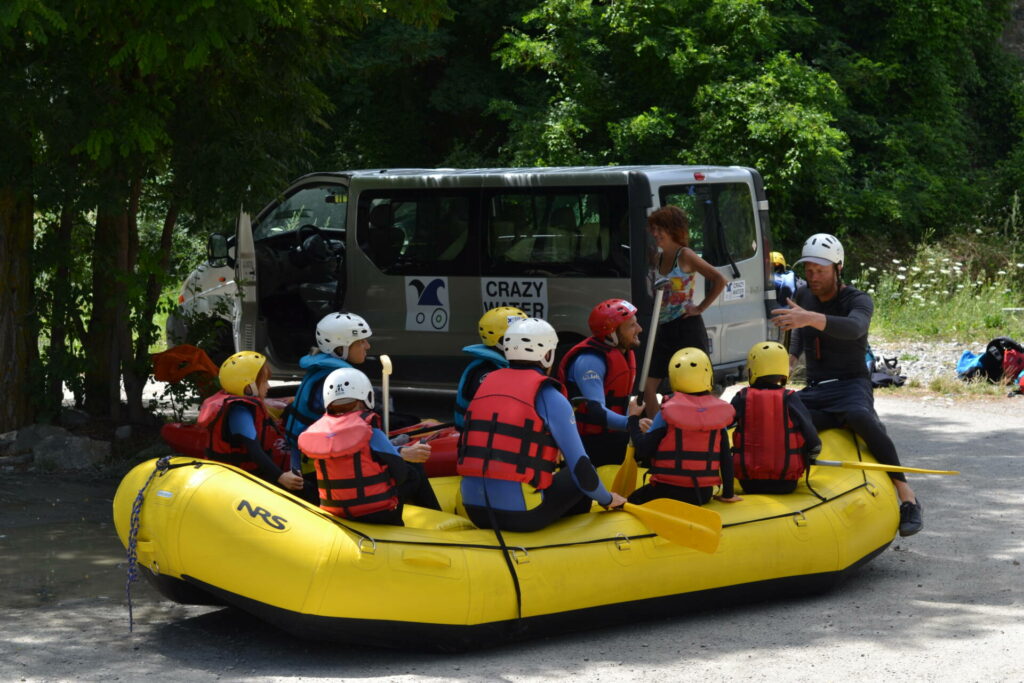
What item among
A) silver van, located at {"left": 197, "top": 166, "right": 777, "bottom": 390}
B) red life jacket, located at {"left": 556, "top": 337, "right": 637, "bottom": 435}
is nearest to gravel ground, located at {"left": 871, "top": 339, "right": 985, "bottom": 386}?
silver van, located at {"left": 197, "top": 166, "right": 777, "bottom": 390}

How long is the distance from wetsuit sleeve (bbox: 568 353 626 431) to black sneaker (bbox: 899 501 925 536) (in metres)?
1.62

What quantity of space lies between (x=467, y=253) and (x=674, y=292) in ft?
8.04

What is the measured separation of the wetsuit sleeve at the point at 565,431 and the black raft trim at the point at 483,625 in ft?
1.97

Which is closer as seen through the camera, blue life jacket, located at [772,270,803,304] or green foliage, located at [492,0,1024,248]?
blue life jacket, located at [772,270,803,304]

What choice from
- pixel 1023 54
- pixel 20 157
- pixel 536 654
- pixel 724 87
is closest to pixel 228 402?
pixel 536 654

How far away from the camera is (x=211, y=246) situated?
34.8ft

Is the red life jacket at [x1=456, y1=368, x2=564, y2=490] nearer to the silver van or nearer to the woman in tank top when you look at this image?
the woman in tank top

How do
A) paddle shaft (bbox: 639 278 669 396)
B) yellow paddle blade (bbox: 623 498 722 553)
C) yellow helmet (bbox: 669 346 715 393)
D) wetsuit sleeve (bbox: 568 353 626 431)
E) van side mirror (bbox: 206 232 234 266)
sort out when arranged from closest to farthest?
1. yellow paddle blade (bbox: 623 498 722 553)
2. yellow helmet (bbox: 669 346 715 393)
3. wetsuit sleeve (bbox: 568 353 626 431)
4. paddle shaft (bbox: 639 278 669 396)
5. van side mirror (bbox: 206 232 234 266)

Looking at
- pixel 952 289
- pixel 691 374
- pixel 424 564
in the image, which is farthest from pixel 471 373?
pixel 952 289

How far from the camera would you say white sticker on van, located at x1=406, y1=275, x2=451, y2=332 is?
10477 mm

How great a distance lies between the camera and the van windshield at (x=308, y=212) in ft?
36.5

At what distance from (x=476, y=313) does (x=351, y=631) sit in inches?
197

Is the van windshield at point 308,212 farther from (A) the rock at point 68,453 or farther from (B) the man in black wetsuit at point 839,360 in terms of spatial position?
(B) the man in black wetsuit at point 839,360

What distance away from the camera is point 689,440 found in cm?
626
